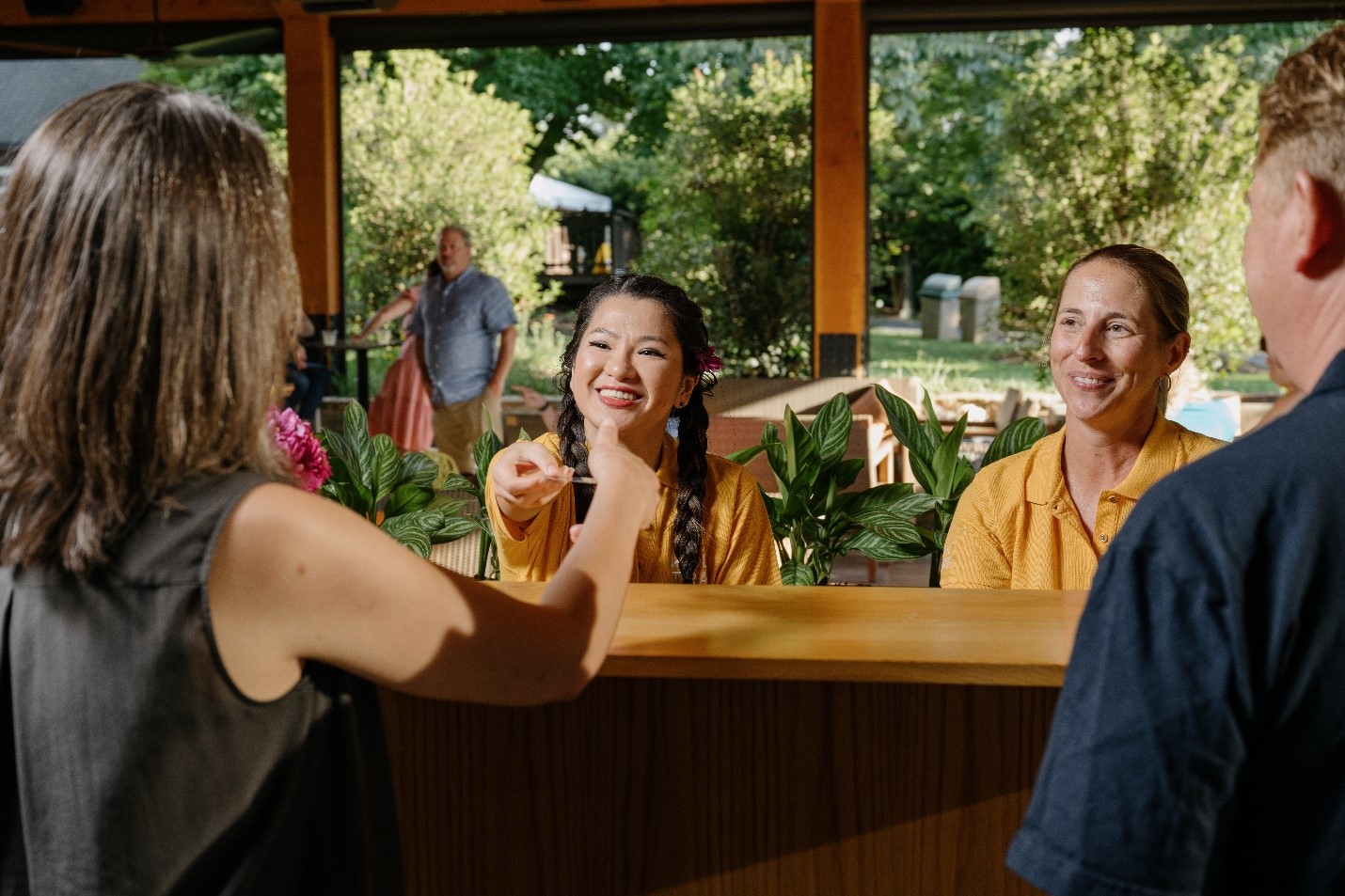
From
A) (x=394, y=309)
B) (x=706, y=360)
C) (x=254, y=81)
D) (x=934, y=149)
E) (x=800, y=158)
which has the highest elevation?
(x=254, y=81)

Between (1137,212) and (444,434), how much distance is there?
4346mm

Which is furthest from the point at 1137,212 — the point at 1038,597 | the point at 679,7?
the point at 1038,597

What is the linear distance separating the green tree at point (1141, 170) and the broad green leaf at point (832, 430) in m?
5.78

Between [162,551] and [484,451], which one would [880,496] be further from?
[162,551]

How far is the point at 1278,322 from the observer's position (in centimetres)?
83

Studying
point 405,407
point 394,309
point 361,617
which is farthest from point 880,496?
point 394,309

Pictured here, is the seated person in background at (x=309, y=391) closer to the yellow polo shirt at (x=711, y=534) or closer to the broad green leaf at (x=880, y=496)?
the broad green leaf at (x=880, y=496)

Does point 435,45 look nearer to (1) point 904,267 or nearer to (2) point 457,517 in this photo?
(1) point 904,267

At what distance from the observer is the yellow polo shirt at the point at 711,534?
1.98 meters

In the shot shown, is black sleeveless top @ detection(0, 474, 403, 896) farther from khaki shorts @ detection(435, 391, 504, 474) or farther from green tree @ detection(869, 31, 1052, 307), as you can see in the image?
green tree @ detection(869, 31, 1052, 307)

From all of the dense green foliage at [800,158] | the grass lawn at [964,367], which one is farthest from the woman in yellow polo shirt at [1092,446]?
the grass lawn at [964,367]

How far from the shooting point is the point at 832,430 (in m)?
2.54

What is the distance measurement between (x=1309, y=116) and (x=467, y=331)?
6.56 m

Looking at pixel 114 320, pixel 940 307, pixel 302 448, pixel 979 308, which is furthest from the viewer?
pixel 940 307
